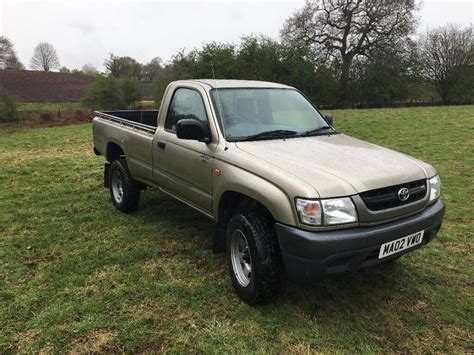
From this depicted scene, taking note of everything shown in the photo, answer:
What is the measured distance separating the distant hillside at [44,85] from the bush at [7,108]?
16.1 meters

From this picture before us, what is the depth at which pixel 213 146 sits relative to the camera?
3.70m

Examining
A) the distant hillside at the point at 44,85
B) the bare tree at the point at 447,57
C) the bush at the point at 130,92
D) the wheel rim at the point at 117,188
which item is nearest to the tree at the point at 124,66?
the distant hillside at the point at 44,85

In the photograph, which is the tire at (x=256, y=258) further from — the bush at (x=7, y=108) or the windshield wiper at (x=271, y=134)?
the bush at (x=7, y=108)

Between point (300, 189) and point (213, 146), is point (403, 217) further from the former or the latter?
point (213, 146)

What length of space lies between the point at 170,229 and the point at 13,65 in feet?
197

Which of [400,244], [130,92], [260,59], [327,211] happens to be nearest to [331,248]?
[327,211]

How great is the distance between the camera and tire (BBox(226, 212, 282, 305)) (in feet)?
10.1

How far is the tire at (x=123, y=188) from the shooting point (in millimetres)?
5480

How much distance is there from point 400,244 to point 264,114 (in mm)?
1802

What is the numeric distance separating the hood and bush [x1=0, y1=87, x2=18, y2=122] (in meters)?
25.7

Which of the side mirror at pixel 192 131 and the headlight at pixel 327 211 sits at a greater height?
the side mirror at pixel 192 131

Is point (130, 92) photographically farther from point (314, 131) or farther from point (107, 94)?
point (314, 131)

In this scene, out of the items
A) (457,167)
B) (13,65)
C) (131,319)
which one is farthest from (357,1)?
(13,65)

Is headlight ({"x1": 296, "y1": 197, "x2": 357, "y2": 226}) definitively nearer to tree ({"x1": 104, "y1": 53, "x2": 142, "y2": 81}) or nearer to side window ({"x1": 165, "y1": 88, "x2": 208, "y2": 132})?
side window ({"x1": 165, "y1": 88, "x2": 208, "y2": 132})
